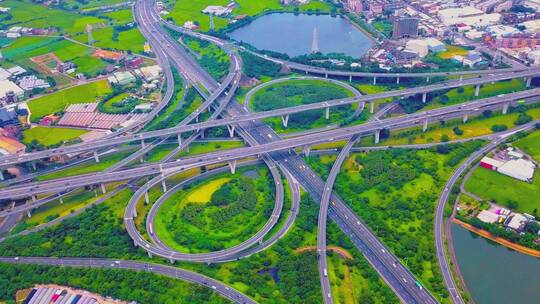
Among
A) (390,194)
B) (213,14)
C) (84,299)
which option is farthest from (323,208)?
(213,14)

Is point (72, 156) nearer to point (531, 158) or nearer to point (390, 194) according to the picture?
point (390, 194)

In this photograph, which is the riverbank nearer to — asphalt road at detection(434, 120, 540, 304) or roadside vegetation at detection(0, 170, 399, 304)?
asphalt road at detection(434, 120, 540, 304)

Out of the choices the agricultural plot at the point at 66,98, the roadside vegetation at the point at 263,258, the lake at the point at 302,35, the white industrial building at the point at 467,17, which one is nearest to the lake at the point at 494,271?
the roadside vegetation at the point at 263,258

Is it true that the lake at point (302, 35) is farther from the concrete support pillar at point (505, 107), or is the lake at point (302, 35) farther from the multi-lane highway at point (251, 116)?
the concrete support pillar at point (505, 107)

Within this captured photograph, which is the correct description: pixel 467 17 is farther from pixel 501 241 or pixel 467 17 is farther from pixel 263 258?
pixel 263 258

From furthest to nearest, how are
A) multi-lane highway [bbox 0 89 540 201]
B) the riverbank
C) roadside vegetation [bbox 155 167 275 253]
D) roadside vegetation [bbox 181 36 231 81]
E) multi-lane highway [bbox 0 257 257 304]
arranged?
roadside vegetation [bbox 181 36 231 81] → multi-lane highway [bbox 0 89 540 201] → roadside vegetation [bbox 155 167 275 253] → the riverbank → multi-lane highway [bbox 0 257 257 304]

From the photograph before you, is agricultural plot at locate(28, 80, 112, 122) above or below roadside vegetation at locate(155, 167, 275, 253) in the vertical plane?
above

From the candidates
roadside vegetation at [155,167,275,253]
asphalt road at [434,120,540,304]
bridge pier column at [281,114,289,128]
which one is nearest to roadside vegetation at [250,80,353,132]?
bridge pier column at [281,114,289,128]
